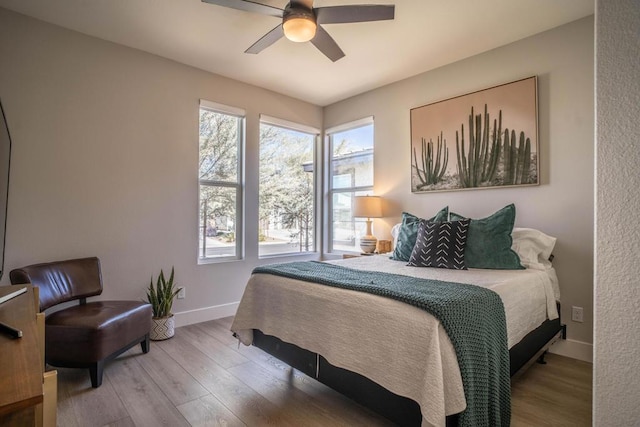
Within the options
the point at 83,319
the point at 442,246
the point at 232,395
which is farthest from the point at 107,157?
the point at 442,246

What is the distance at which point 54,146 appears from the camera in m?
2.63

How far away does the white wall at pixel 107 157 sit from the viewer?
2.50 meters

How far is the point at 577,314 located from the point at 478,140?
5.50ft

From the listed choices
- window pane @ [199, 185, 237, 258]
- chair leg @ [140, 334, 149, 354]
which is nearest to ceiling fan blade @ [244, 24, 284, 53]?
window pane @ [199, 185, 237, 258]

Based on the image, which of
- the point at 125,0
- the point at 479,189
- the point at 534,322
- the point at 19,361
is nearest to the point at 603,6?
the point at 19,361

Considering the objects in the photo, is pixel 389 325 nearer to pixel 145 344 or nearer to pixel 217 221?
pixel 145 344

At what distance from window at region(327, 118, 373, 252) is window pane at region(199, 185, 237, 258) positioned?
1.45m

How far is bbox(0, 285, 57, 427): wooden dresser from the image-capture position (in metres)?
0.63

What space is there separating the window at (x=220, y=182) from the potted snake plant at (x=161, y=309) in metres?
0.58

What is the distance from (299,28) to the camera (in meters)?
2.05

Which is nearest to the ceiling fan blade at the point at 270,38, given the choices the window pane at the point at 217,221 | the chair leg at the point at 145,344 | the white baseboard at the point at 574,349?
the window pane at the point at 217,221

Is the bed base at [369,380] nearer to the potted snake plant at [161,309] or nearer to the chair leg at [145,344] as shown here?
the chair leg at [145,344]

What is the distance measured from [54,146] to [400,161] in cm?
332

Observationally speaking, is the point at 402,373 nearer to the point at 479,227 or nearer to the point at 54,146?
the point at 479,227
